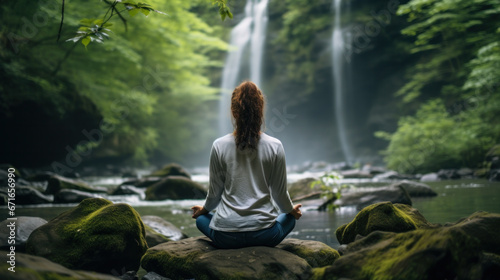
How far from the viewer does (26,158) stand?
13750 millimetres

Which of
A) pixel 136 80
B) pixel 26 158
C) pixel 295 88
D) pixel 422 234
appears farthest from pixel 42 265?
pixel 295 88

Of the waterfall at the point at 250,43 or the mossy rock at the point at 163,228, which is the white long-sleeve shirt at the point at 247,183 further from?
the waterfall at the point at 250,43

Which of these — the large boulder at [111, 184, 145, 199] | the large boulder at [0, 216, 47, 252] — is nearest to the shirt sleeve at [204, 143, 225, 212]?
the large boulder at [0, 216, 47, 252]

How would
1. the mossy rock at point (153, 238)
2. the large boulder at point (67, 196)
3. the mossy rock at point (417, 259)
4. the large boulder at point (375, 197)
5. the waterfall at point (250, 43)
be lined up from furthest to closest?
the waterfall at point (250, 43)
the large boulder at point (67, 196)
the large boulder at point (375, 197)
the mossy rock at point (153, 238)
the mossy rock at point (417, 259)

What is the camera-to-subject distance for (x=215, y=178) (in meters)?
2.86

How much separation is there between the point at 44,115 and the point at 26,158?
2.28 m

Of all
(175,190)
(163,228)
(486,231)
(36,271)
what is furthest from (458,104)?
(36,271)

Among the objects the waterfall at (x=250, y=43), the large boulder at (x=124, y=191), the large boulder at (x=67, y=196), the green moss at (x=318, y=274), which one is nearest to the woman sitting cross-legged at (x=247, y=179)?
the green moss at (x=318, y=274)

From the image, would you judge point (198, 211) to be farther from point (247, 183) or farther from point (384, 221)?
point (384, 221)

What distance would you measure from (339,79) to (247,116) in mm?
24336

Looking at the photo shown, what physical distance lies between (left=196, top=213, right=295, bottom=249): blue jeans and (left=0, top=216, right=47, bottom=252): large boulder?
1.78 m

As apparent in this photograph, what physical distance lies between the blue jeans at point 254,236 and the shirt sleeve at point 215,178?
241 millimetres

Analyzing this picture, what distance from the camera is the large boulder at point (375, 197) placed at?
6.32 metres

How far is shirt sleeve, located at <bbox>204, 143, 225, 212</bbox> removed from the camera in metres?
2.83
